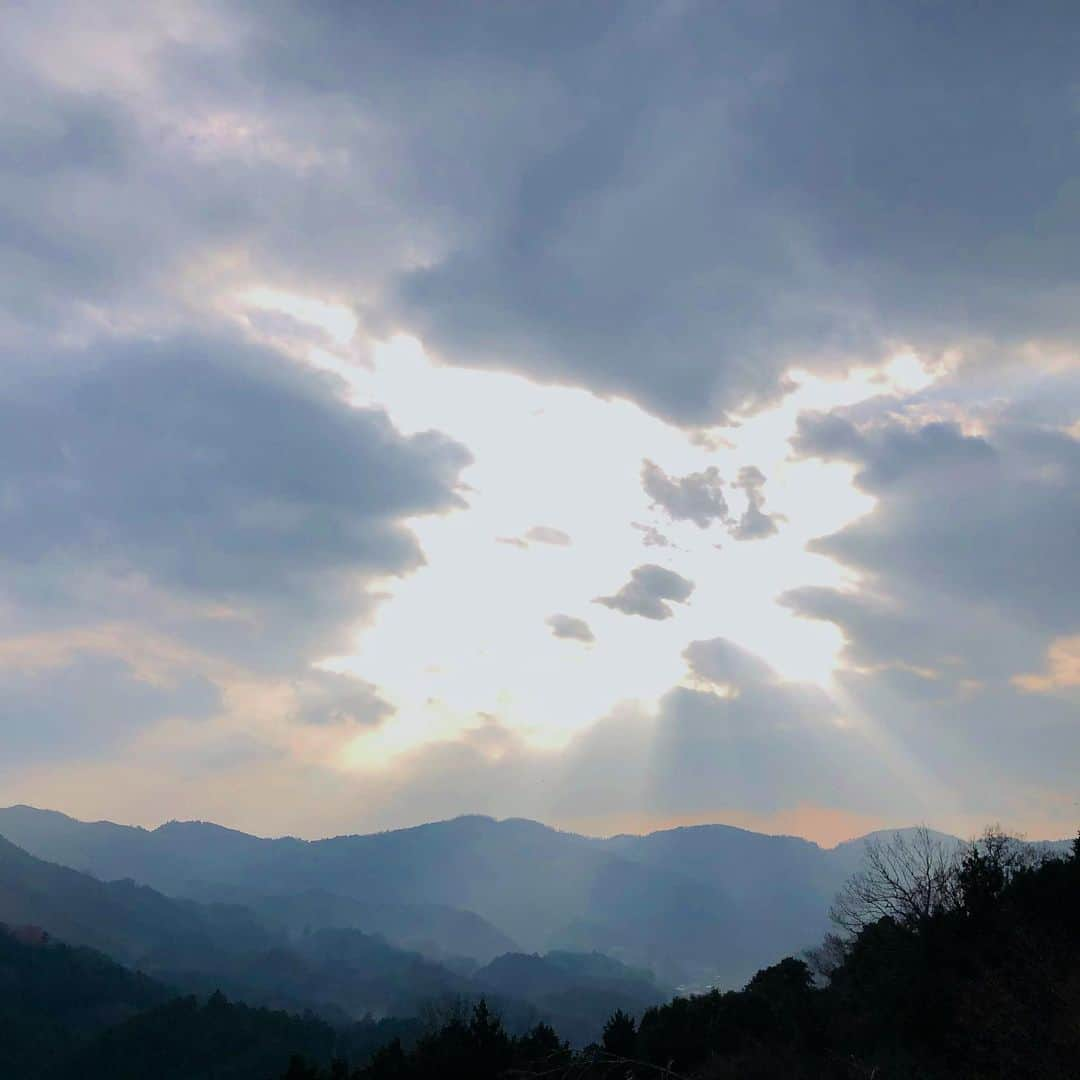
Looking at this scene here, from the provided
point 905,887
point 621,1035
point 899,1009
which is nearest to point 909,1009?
point 899,1009

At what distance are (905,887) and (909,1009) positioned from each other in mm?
11830

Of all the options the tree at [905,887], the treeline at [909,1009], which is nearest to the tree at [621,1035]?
the treeline at [909,1009]

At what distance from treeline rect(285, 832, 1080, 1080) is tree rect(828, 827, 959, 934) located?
12 centimetres

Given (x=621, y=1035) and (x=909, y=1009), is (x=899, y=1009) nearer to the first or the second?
(x=909, y=1009)

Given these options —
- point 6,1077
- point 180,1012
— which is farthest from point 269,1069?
point 6,1077

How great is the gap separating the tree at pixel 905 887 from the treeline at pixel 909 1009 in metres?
0.12

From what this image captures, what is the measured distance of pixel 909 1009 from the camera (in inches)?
1570

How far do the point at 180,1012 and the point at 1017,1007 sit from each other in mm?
191779

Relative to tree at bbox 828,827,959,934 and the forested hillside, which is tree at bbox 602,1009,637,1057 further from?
tree at bbox 828,827,959,934

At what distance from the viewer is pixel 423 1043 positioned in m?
42.6

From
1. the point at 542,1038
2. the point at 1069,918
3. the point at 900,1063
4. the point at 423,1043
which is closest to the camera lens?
the point at 900,1063

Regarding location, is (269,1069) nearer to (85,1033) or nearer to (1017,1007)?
(85,1033)

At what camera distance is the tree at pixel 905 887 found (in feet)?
155

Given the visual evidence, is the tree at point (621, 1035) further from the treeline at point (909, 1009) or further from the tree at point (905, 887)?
the tree at point (905, 887)
